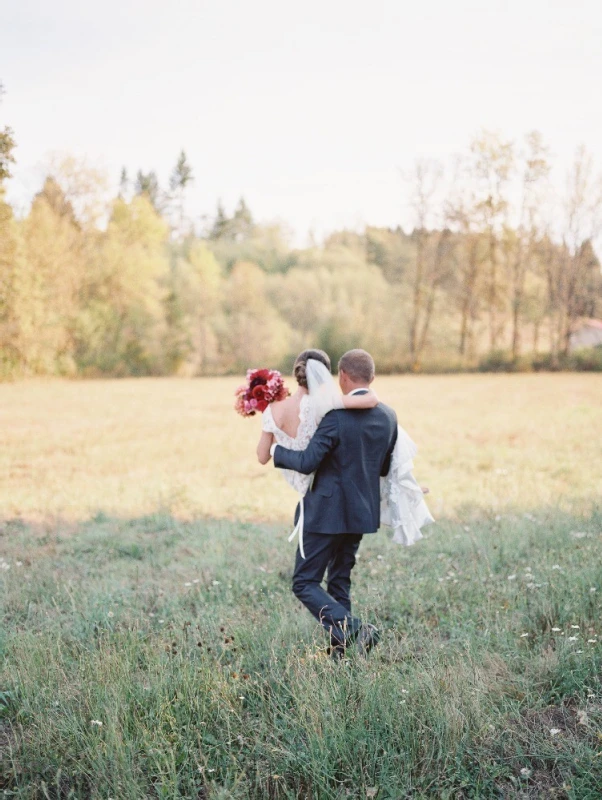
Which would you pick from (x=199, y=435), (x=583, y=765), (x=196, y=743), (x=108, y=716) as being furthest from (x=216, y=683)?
(x=199, y=435)

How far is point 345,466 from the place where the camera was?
4285 mm

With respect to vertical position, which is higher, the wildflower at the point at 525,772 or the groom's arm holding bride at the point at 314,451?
the groom's arm holding bride at the point at 314,451

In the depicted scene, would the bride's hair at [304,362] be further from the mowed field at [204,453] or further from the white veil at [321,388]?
the mowed field at [204,453]

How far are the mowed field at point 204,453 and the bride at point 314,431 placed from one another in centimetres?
447

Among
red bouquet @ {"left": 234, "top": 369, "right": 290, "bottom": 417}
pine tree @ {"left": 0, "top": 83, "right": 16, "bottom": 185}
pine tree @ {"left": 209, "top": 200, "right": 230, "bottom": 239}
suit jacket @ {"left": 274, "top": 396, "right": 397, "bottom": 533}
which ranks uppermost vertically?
pine tree @ {"left": 209, "top": 200, "right": 230, "bottom": 239}

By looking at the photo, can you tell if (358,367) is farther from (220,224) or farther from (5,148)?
(220,224)

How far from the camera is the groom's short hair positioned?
14.1 feet

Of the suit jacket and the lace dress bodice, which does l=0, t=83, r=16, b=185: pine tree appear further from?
the suit jacket

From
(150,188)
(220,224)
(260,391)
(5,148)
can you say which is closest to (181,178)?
(150,188)

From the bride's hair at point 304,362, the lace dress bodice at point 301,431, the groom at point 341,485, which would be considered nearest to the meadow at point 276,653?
the groom at point 341,485

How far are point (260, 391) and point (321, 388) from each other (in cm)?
45

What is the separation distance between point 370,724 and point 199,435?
44.6 feet

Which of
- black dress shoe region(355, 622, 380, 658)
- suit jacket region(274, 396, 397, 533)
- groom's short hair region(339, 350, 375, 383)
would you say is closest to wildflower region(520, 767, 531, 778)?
black dress shoe region(355, 622, 380, 658)

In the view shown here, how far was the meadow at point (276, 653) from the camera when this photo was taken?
3.16 m
